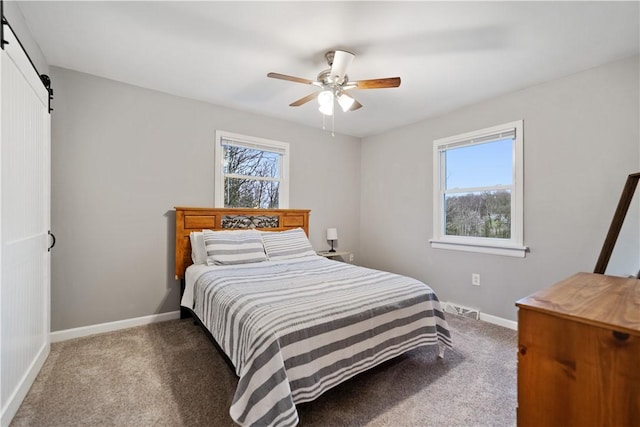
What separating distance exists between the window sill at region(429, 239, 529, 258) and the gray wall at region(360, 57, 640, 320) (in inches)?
2.2

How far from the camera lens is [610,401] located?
69 centimetres

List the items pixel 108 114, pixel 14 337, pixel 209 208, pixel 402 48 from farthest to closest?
pixel 209 208 < pixel 108 114 < pixel 402 48 < pixel 14 337

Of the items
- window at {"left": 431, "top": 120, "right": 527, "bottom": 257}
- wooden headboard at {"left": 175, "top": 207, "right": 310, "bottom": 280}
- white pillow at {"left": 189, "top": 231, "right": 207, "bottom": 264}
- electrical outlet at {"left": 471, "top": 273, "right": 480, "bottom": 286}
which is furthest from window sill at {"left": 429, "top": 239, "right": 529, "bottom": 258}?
white pillow at {"left": 189, "top": 231, "right": 207, "bottom": 264}

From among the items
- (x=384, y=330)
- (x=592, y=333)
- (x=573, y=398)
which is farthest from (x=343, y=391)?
(x=592, y=333)

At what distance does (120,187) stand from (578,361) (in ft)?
11.3

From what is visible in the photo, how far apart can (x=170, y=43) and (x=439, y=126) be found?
300 centimetres

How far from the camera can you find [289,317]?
1.61 meters

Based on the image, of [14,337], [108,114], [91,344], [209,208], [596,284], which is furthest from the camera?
[209,208]

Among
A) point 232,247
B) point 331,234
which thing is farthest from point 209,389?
point 331,234

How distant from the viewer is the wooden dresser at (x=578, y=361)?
0.67 m

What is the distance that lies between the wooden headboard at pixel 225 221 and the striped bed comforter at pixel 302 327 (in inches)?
25.4

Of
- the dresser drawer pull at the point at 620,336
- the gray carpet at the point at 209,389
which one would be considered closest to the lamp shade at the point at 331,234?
the gray carpet at the point at 209,389

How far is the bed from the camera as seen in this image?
144 centimetres

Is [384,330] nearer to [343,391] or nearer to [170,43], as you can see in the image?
[343,391]
